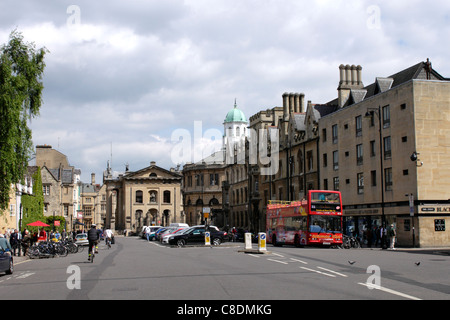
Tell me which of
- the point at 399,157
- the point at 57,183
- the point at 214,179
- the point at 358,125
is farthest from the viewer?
the point at 214,179

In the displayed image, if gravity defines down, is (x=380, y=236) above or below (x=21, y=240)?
below

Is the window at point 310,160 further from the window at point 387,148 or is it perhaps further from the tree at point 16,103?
the tree at point 16,103

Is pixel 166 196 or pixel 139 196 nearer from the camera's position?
pixel 139 196

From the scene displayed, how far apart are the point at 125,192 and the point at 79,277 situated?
98.9 metres

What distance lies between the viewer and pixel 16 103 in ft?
86.7

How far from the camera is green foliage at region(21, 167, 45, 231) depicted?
53.2 m

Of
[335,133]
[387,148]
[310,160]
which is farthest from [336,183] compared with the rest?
[387,148]

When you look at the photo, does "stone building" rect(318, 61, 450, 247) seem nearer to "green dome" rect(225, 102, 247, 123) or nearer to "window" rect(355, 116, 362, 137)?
"window" rect(355, 116, 362, 137)

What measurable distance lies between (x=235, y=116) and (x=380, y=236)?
3785 inches

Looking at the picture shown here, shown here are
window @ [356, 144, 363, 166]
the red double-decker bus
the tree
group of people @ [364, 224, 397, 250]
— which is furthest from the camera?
window @ [356, 144, 363, 166]

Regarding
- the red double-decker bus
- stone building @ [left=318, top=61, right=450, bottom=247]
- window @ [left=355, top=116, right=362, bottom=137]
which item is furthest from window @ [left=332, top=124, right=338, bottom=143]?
the red double-decker bus

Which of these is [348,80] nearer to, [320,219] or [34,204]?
[320,219]

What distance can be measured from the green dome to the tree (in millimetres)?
108018
